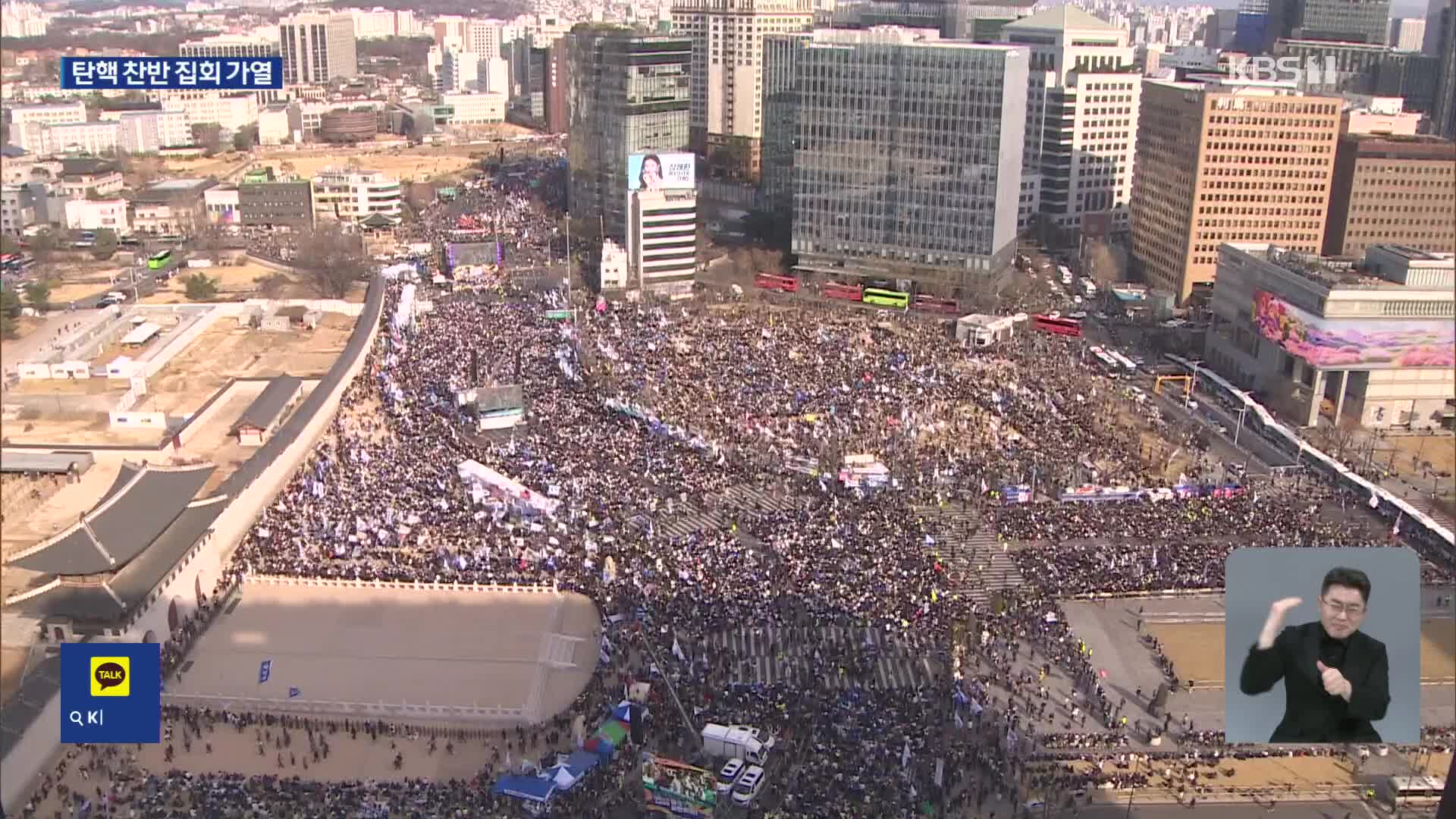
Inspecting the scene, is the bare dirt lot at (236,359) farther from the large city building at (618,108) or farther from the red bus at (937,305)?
the red bus at (937,305)

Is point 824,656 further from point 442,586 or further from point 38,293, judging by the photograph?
point 38,293

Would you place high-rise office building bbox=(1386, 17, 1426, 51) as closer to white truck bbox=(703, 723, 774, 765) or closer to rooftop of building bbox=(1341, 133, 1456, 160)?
rooftop of building bbox=(1341, 133, 1456, 160)

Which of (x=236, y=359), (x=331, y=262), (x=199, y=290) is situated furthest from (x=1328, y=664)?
(x=331, y=262)

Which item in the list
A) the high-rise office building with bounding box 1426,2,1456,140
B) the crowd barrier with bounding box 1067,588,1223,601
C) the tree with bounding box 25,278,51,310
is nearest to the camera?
the tree with bounding box 25,278,51,310

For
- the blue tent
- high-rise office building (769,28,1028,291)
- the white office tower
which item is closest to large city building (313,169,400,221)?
high-rise office building (769,28,1028,291)

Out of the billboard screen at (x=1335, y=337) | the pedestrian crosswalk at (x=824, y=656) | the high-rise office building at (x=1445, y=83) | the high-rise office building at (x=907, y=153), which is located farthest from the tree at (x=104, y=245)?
the high-rise office building at (x=1445, y=83)

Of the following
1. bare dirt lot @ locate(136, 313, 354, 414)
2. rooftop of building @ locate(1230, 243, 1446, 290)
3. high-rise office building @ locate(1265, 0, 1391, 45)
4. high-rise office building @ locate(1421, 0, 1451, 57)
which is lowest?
bare dirt lot @ locate(136, 313, 354, 414)
